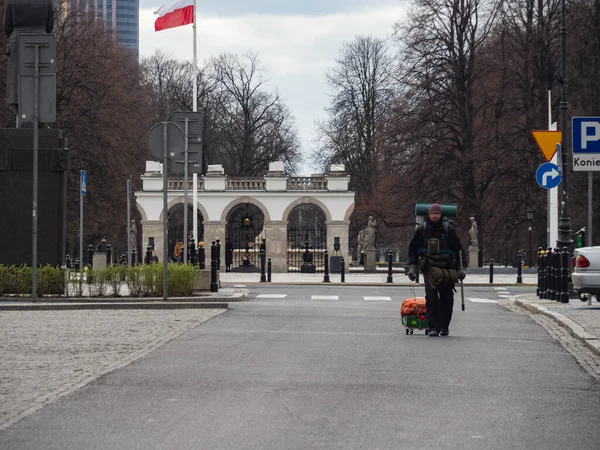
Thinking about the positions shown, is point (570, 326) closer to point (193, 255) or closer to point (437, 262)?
point (437, 262)

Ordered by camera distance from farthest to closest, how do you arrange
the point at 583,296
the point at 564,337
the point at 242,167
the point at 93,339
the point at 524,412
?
the point at 242,167
the point at 583,296
the point at 564,337
the point at 93,339
the point at 524,412

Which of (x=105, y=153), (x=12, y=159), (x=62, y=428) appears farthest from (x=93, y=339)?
(x=105, y=153)

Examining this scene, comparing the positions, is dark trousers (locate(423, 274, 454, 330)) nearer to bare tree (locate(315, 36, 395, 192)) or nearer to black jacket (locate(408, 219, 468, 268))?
black jacket (locate(408, 219, 468, 268))

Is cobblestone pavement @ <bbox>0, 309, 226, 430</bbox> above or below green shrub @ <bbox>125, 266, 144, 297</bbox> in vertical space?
below

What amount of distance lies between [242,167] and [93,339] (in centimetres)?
7353

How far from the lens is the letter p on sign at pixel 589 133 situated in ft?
60.5

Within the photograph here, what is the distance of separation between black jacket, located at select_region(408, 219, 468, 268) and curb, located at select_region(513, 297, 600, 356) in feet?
5.81

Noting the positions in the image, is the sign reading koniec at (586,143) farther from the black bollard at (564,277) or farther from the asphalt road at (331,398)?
the black bollard at (564,277)

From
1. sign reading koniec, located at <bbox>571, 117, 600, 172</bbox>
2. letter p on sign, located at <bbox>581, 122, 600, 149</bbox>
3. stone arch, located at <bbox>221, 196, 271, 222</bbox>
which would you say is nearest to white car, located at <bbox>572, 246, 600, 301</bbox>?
sign reading koniec, located at <bbox>571, 117, 600, 172</bbox>

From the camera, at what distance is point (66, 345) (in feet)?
Result: 46.2

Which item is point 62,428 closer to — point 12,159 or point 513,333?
point 513,333

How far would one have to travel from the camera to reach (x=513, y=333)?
55.1 ft

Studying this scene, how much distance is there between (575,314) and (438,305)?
15.6 feet

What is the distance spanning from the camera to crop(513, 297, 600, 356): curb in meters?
14.3
